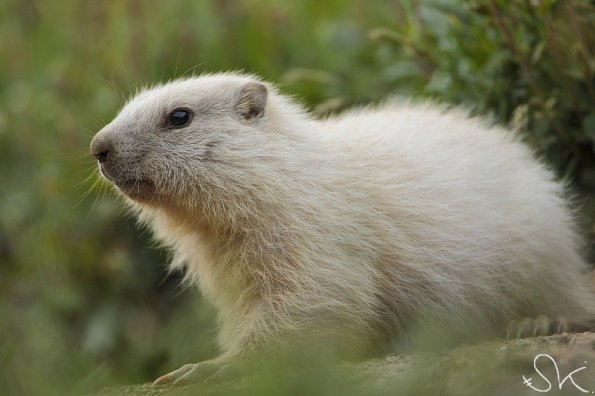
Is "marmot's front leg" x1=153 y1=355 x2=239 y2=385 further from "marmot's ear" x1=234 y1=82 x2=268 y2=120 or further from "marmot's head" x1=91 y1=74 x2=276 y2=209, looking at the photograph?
"marmot's ear" x1=234 y1=82 x2=268 y2=120

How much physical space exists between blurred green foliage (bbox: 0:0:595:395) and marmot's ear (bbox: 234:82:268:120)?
830 mm

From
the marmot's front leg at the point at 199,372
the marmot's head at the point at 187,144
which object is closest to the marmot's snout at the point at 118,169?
the marmot's head at the point at 187,144

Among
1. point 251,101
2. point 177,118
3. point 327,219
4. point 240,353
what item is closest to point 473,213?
point 327,219

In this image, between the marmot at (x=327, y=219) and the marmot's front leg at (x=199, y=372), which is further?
the marmot at (x=327, y=219)

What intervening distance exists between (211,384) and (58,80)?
4343 millimetres

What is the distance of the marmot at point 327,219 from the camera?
404 cm

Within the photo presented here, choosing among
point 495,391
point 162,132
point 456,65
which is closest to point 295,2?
point 456,65

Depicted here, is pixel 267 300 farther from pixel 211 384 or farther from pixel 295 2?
pixel 295 2

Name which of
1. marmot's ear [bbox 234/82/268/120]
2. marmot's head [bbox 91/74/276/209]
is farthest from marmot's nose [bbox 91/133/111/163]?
marmot's ear [bbox 234/82/268/120]

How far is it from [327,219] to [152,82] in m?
3.07

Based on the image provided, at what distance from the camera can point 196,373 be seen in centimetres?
375

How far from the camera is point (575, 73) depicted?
499 centimetres

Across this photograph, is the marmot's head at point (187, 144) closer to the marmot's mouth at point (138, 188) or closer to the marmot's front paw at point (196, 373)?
the marmot's mouth at point (138, 188)

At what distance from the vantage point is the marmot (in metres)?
4.04
